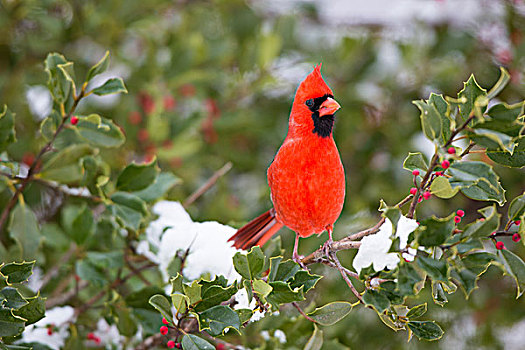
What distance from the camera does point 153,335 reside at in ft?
2.91

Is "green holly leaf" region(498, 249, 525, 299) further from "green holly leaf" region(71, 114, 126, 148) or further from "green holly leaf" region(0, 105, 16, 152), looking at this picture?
"green holly leaf" region(0, 105, 16, 152)

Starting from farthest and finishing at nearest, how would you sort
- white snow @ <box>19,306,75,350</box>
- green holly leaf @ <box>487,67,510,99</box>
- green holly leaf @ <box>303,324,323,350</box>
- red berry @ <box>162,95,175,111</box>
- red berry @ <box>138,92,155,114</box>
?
red berry @ <box>162,95,175,111</box> → red berry @ <box>138,92,155,114</box> → white snow @ <box>19,306,75,350</box> → green holly leaf @ <box>303,324,323,350</box> → green holly leaf @ <box>487,67,510,99</box>

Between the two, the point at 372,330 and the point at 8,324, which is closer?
the point at 8,324

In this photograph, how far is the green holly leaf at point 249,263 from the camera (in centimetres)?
63

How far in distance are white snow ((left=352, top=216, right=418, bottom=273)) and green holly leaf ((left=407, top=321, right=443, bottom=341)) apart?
3.8 inches

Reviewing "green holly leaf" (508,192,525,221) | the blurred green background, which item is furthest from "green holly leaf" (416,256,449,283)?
the blurred green background

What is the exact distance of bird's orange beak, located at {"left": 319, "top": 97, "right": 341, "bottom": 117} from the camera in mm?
658

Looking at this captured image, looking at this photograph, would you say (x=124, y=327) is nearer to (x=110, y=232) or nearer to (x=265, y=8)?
(x=110, y=232)

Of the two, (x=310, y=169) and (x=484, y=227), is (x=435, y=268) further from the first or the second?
(x=310, y=169)

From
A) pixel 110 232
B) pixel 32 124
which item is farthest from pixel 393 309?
pixel 32 124

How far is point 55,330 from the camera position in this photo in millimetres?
900

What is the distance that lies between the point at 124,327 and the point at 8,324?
0.90ft

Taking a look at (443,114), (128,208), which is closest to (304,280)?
(443,114)

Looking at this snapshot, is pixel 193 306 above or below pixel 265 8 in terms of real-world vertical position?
above
